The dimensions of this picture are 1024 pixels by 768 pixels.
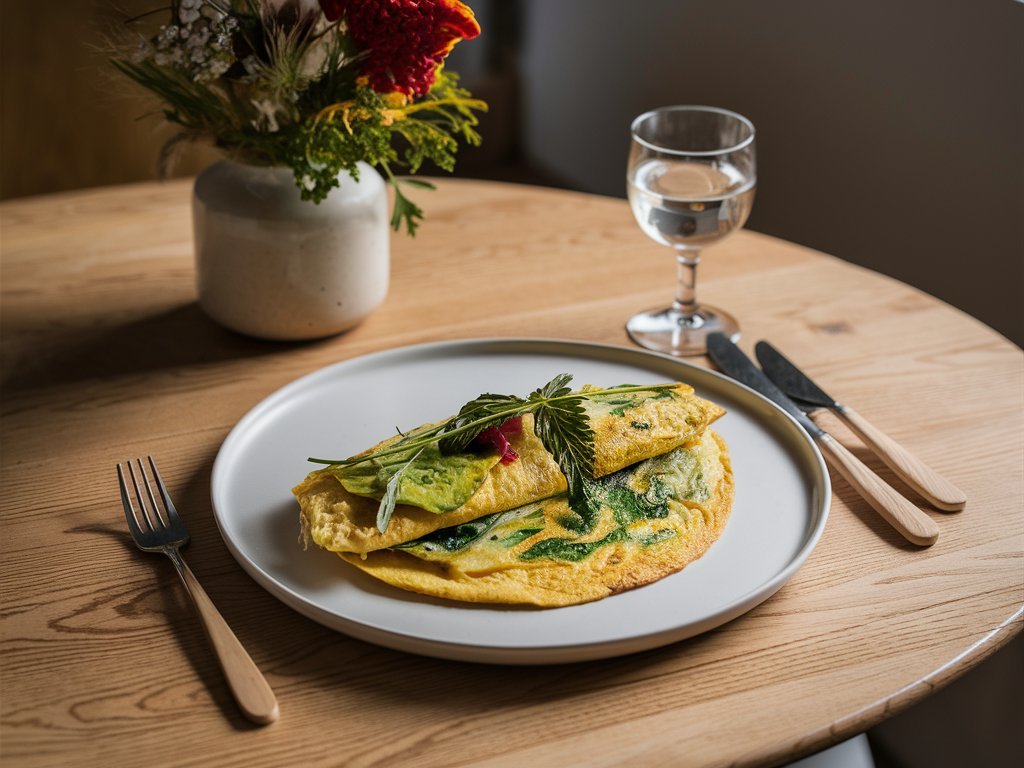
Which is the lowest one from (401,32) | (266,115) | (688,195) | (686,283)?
(686,283)

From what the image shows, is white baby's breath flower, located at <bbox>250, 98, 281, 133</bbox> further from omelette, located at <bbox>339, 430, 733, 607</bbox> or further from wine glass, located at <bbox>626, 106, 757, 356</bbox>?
omelette, located at <bbox>339, 430, 733, 607</bbox>

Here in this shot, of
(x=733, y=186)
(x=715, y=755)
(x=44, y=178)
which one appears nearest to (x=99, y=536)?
(x=715, y=755)

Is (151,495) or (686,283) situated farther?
(686,283)

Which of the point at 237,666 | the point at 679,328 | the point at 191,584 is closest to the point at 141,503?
the point at 191,584

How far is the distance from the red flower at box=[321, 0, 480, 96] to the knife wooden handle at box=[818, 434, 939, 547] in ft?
2.11

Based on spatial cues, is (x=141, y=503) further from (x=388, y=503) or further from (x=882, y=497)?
(x=882, y=497)

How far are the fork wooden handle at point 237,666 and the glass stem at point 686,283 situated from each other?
0.83 m

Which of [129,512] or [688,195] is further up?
[688,195]

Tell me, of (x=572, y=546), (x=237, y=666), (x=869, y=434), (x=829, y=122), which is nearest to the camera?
(x=237, y=666)

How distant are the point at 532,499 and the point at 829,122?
1970 millimetres

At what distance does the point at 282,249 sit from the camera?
136cm

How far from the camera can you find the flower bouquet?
3.83 ft

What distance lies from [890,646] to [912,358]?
621 mm

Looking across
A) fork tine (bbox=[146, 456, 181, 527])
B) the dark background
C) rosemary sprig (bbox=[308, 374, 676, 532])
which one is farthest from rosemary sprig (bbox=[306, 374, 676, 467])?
the dark background
